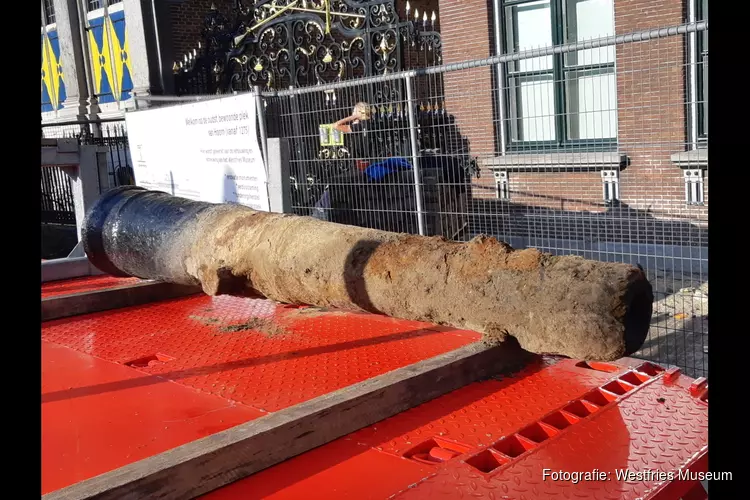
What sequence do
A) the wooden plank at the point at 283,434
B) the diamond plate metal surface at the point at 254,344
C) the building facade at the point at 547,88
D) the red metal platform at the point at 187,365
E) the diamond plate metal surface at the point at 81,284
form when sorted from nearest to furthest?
the wooden plank at the point at 283,434 < the red metal platform at the point at 187,365 < the diamond plate metal surface at the point at 254,344 < the diamond plate metal surface at the point at 81,284 < the building facade at the point at 547,88

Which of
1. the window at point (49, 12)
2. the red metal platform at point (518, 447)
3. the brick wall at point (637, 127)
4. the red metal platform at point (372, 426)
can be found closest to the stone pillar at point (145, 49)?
the window at point (49, 12)

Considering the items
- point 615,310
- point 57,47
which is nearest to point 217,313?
point 615,310

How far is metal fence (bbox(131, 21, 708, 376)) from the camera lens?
5.99 meters

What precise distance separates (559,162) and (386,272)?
493 centimetres

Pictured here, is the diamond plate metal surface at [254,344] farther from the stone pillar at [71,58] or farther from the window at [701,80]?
the stone pillar at [71,58]

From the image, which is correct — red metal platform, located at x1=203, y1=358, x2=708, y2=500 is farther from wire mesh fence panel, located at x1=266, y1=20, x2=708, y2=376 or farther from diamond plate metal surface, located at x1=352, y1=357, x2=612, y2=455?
wire mesh fence panel, located at x1=266, y1=20, x2=708, y2=376

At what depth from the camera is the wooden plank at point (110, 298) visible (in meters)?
4.98

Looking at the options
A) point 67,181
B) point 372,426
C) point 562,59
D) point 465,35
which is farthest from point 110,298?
point 67,181

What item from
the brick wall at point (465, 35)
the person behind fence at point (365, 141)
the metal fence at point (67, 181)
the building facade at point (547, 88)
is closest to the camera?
the building facade at point (547, 88)

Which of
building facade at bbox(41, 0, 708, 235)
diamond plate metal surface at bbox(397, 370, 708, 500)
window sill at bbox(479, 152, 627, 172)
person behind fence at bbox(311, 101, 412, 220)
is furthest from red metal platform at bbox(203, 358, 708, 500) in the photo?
person behind fence at bbox(311, 101, 412, 220)

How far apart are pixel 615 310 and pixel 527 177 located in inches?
232

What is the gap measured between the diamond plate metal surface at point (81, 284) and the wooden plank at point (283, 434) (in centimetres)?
367

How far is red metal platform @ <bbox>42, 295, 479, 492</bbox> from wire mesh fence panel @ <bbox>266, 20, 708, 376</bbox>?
8.23 ft

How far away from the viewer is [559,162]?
7.77 m
